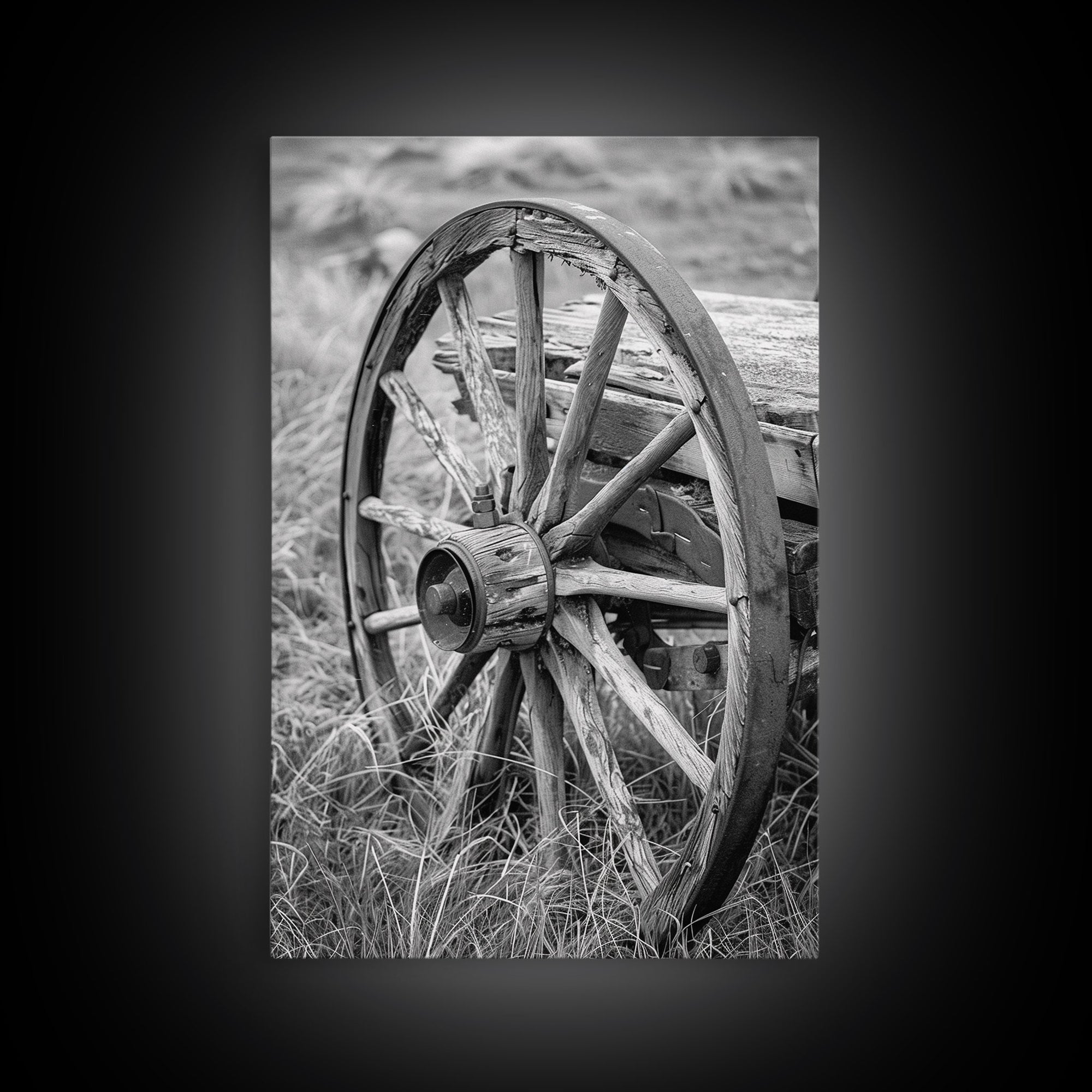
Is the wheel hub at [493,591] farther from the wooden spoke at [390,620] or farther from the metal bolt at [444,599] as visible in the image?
the wooden spoke at [390,620]

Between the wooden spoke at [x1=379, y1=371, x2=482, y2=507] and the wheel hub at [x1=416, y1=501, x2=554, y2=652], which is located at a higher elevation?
the wooden spoke at [x1=379, y1=371, x2=482, y2=507]

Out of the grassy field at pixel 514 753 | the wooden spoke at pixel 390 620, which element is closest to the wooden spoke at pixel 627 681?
the grassy field at pixel 514 753

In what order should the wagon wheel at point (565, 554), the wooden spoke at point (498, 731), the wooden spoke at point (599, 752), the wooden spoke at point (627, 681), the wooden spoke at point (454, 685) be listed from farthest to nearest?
the wooden spoke at point (454, 685) → the wooden spoke at point (498, 731) → the wooden spoke at point (599, 752) → the wooden spoke at point (627, 681) → the wagon wheel at point (565, 554)

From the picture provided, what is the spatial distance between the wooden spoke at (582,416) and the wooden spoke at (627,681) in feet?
0.47

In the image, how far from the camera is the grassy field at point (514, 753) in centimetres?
198

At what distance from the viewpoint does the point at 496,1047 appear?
196cm

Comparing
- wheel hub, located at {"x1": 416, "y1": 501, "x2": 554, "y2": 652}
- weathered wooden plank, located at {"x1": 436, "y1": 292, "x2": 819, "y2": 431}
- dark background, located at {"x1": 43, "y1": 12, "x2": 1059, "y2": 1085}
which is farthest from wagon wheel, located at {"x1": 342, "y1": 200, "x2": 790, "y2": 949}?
dark background, located at {"x1": 43, "y1": 12, "x2": 1059, "y2": 1085}

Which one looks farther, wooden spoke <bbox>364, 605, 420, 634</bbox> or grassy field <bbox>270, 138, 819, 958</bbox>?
wooden spoke <bbox>364, 605, 420, 634</bbox>

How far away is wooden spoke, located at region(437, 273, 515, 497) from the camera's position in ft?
6.84

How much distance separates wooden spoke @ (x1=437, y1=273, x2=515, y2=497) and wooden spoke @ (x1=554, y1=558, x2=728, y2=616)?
268 millimetres

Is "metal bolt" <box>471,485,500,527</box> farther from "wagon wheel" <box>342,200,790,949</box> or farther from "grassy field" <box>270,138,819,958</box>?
"grassy field" <box>270,138,819,958</box>
